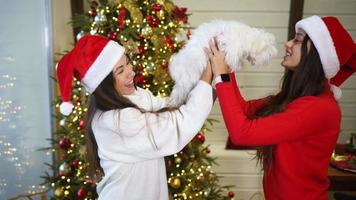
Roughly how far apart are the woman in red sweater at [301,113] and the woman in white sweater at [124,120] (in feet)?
0.35

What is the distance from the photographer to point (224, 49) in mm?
1157

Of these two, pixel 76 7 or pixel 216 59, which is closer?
pixel 216 59

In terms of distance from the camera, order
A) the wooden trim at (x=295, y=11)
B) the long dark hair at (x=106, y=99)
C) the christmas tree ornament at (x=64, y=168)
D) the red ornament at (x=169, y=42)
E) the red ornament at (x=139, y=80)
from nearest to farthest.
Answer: the long dark hair at (x=106, y=99) → the red ornament at (x=139, y=80) → the red ornament at (x=169, y=42) → the christmas tree ornament at (x=64, y=168) → the wooden trim at (x=295, y=11)

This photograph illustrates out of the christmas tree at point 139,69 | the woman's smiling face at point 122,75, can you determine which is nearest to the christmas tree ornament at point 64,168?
the christmas tree at point 139,69

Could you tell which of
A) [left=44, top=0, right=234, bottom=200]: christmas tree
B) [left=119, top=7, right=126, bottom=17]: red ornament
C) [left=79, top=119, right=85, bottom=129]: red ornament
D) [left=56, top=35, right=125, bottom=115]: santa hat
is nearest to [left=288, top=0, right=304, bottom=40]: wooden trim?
[left=44, top=0, right=234, bottom=200]: christmas tree

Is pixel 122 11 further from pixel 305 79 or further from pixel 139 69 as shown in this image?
pixel 305 79

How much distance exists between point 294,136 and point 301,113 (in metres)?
0.08

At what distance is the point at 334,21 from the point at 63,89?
103 centimetres

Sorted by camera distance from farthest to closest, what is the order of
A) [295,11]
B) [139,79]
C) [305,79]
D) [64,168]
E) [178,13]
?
[295,11]
[64,168]
[178,13]
[139,79]
[305,79]

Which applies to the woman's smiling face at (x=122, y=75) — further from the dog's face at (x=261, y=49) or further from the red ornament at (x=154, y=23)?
the red ornament at (x=154, y=23)

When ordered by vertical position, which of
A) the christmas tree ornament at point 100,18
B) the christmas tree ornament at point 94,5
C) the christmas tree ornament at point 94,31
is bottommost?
the christmas tree ornament at point 94,31

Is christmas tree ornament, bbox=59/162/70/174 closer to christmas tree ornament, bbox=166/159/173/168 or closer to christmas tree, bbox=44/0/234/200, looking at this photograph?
christmas tree, bbox=44/0/234/200

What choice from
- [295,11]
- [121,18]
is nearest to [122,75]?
[121,18]

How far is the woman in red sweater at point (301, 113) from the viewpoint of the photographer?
116 centimetres
